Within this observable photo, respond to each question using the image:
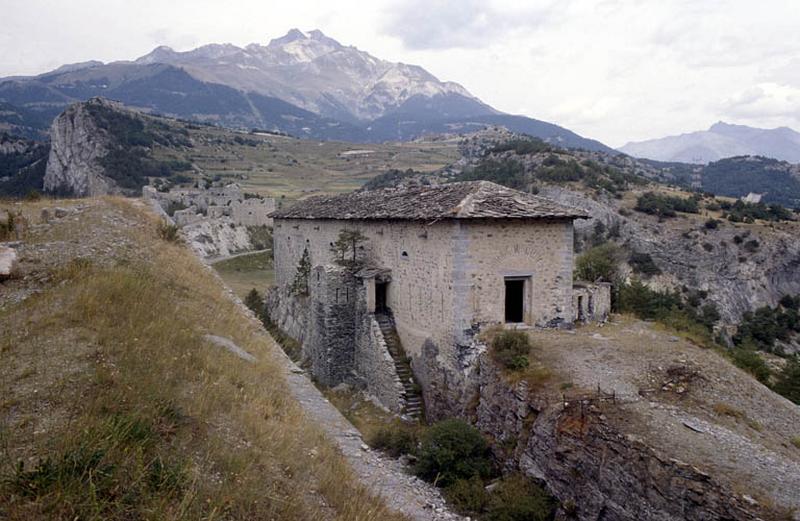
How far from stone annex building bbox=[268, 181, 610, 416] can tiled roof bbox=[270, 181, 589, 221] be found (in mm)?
46

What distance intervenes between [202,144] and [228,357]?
3809 inches

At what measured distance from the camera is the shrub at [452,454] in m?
10.5

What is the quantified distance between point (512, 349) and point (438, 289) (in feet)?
9.33

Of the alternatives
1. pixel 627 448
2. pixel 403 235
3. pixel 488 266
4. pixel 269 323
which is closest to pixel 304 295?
pixel 269 323

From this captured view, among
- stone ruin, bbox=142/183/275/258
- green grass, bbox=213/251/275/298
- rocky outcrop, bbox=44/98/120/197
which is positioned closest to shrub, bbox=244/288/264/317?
green grass, bbox=213/251/275/298

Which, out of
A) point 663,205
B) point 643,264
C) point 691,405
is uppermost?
point 663,205

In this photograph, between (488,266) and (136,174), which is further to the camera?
(136,174)

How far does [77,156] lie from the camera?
7181 cm

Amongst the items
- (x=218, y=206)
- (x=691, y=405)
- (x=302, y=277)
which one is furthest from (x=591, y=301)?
(x=218, y=206)

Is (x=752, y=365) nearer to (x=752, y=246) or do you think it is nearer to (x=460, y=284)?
(x=460, y=284)

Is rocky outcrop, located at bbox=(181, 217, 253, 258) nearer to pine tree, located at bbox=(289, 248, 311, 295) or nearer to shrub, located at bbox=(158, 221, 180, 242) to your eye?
pine tree, located at bbox=(289, 248, 311, 295)

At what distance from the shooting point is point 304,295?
21531mm

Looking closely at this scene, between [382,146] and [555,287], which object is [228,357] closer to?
[555,287]

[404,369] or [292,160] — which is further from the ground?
[292,160]
